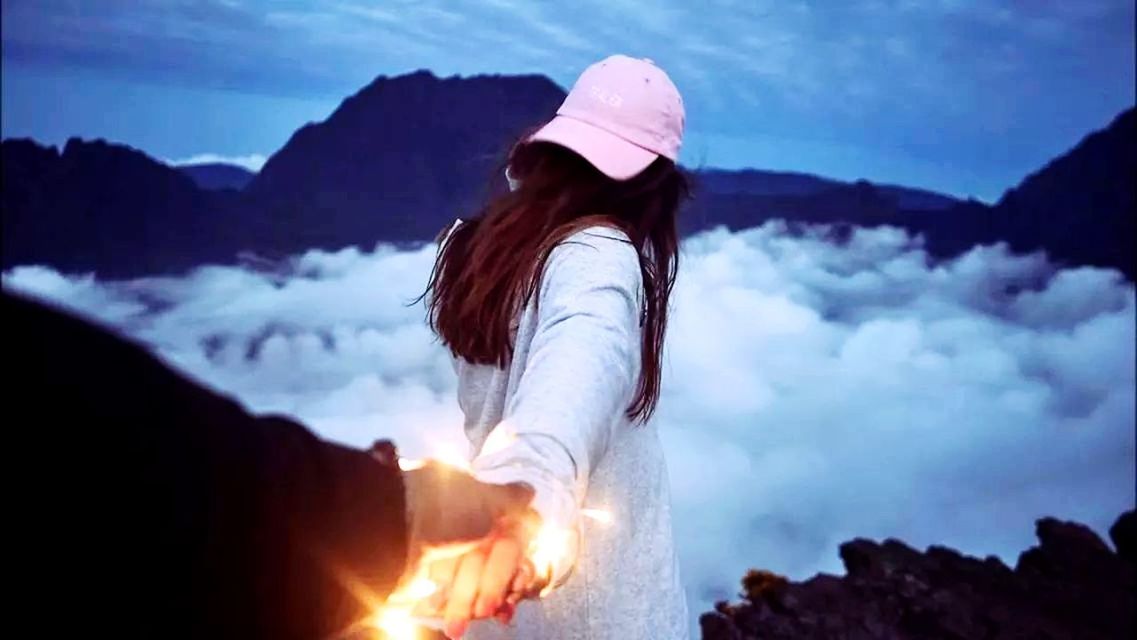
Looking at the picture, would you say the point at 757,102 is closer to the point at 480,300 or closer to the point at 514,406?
the point at 480,300

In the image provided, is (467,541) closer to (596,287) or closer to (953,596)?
(596,287)

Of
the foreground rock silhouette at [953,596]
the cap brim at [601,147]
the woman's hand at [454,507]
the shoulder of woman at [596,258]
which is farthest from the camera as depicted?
the foreground rock silhouette at [953,596]

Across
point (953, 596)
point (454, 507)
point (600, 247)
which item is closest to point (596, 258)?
point (600, 247)

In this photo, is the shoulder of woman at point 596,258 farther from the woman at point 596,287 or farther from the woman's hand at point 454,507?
the woman's hand at point 454,507

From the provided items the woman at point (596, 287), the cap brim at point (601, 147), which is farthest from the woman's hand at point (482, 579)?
the cap brim at point (601, 147)

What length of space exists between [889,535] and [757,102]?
1380 mm

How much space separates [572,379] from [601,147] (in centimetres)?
32

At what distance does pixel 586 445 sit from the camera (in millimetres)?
711

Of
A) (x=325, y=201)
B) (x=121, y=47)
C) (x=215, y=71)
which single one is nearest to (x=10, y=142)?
(x=121, y=47)

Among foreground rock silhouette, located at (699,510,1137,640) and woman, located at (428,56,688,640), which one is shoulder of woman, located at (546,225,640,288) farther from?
foreground rock silhouette, located at (699,510,1137,640)

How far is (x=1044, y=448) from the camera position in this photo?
341 cm

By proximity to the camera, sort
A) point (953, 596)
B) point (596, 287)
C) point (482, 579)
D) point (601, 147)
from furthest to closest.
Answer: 1. point (953, 596)
2. point (601, 147)
3. point (596, 287)
4. point (482, 579)

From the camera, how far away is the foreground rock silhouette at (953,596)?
2.70 meters

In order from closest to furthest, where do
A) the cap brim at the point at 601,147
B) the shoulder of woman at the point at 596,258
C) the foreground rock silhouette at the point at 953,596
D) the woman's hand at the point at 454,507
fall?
the woman's hand at the point at 454,507, the shoulder of woman at the point at 596,258, the cap brim at the point at 601,147, the foreground rock silhouette at the point at 953,596
